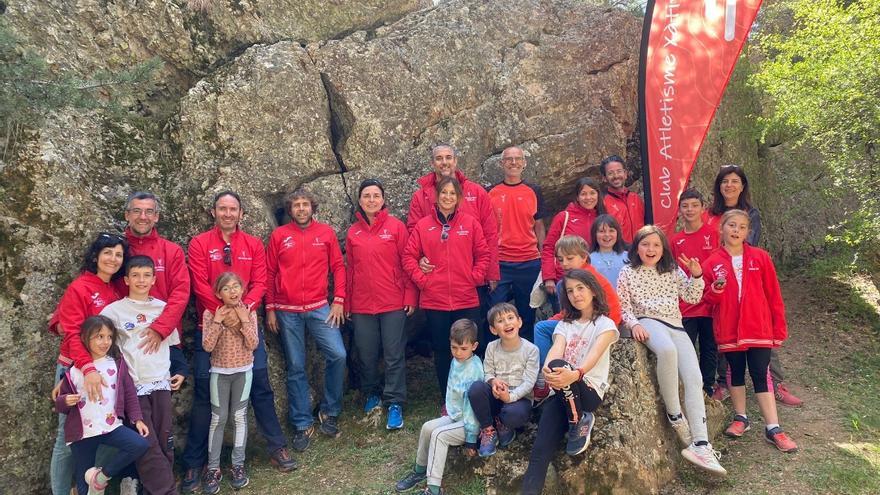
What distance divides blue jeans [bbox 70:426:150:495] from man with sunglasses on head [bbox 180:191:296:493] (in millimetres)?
759

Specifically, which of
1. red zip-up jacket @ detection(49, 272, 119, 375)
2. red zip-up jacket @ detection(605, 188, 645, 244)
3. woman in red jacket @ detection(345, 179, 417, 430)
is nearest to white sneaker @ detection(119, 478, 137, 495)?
red zip-up jacket @ detection(49, 272, 119, 375)

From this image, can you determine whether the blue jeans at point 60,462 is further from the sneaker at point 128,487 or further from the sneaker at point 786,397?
the sneaker at point 786,397

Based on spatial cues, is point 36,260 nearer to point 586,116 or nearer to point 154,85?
point 154,85

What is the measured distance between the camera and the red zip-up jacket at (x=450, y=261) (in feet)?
19.0

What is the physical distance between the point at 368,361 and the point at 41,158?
3.79 metres

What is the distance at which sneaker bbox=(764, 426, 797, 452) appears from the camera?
4.94 metres

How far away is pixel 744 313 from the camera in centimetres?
513

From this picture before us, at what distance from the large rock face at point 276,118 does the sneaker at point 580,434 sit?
3264 millimetres

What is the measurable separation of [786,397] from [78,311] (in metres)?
7.04

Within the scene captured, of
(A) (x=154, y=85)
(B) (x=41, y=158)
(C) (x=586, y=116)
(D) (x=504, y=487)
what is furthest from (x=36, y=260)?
(C) (x=586, y=116)

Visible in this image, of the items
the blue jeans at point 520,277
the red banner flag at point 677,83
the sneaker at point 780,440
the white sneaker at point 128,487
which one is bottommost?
the sneaker at point 780,440

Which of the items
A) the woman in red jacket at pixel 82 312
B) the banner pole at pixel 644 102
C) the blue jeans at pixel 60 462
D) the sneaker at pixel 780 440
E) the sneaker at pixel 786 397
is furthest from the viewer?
the banner pole at pixel 644 102

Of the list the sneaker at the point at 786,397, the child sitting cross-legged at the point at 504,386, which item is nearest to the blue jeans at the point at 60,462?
the child sitting cross-legged at the point at 504,386

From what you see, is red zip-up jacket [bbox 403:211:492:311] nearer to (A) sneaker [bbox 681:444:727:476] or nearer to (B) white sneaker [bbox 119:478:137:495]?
(A) sneaker [bbox 681:444:727:476]
